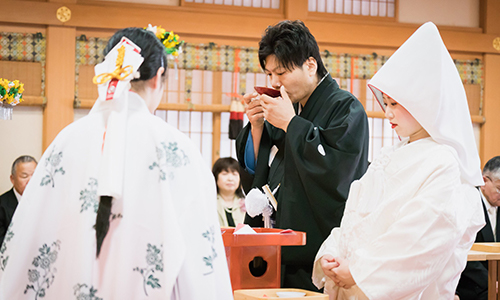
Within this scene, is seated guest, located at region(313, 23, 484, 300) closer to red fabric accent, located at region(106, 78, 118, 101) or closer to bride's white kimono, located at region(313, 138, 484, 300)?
bride's white kimono, located at region(313, 138, 484, 300)

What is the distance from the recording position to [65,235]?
4.59 ft

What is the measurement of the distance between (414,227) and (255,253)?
538 millimetres

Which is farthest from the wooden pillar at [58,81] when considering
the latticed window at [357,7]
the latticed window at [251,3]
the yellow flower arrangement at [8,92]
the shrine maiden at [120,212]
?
the shrine maiden at [120,212]

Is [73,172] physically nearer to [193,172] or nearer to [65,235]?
[65,235]

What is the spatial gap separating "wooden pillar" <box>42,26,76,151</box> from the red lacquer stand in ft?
14.4

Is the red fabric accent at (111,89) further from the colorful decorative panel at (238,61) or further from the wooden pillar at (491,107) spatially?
the wooden pillar at (491,107)

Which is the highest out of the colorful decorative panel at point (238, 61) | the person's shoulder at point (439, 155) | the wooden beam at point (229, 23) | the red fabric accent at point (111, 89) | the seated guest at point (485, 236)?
the wooden beam at point (229, 23)

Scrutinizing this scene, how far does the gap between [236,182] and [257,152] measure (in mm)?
2889

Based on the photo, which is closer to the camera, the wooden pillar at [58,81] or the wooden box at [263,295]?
the wooden box at [263,295]

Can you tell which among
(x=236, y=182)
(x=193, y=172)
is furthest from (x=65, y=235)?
(x=236, y=182)

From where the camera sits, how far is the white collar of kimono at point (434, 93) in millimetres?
1663

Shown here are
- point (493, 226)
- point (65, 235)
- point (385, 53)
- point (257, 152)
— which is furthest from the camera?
point (385, 53)

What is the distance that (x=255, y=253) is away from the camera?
182 centimetres

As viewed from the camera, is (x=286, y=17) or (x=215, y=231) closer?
(x=215, y=231)
